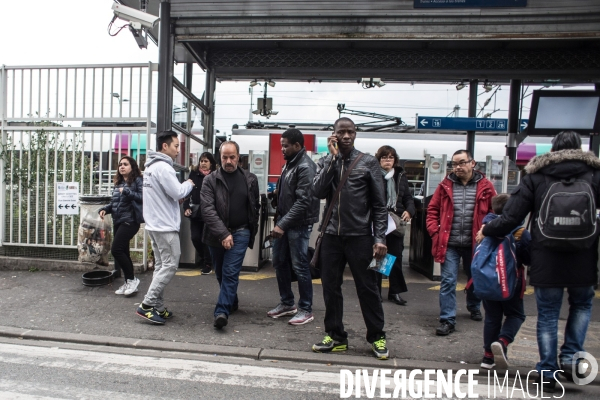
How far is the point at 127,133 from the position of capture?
7.17m

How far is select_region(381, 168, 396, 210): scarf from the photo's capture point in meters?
5.77

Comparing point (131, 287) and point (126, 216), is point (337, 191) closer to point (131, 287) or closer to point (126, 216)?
point (126, 216)

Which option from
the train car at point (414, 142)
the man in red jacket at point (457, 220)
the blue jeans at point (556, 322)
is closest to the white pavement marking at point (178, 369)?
the blue jeans at point (556, 322)

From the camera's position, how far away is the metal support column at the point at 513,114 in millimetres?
8898

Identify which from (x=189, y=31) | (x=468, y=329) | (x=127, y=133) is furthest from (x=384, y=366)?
(x=189, y=31)

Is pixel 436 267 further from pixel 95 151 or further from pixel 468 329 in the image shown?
pixel 95 151

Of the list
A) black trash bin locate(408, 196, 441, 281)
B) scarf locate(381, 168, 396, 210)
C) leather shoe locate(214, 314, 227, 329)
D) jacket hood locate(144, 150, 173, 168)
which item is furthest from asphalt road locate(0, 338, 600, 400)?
black trash bin locate(408, 196, 441, 281)

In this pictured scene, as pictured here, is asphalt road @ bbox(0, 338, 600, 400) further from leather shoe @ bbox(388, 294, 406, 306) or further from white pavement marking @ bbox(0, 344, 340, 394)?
leather shoe @ bbox(388, 294, 406, 306)

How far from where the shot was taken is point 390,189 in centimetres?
586

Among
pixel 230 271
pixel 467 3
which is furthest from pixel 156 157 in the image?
pixel 467 3

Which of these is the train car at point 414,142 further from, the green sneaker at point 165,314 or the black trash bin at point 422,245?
the green sneaker at point 165,314

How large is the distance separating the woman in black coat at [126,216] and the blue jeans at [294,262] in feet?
6.21

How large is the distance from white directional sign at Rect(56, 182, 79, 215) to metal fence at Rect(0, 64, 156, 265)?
10 centimetres

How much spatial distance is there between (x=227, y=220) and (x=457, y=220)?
2341mm
